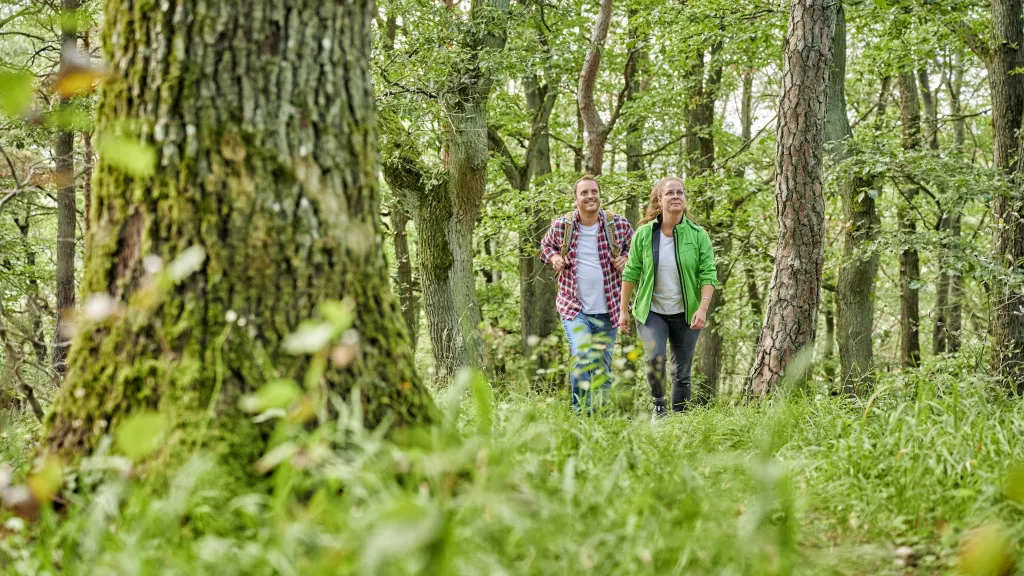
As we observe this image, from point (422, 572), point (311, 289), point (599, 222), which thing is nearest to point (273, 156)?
point (311, 289)

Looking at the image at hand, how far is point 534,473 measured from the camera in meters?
2.24

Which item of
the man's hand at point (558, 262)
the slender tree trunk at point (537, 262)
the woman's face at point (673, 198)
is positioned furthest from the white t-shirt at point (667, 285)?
the slender tree trunk at point (537, 262)

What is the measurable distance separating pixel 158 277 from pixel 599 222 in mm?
4179

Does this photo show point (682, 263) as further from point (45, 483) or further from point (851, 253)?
point (851, 253)

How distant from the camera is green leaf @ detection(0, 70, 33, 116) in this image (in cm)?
135

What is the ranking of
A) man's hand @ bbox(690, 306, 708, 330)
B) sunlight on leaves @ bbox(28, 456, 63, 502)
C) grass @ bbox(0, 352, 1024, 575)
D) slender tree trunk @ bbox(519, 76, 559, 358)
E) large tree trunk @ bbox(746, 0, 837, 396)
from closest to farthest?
grass @ bbox(0, 352, 1024, 575)
sunlight on leaves @ bbox(28, 456, 63, 502)
large tree trunk @ bbox(746, 0, 837, 396)
man's hand @ bbox(690, 306, 708, 330)
slender tree trunk @ bbox(519, 76, 559, 358)

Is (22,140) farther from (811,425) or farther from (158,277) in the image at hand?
(811,425)

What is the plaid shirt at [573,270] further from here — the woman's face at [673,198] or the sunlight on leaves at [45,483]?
the sunlight on leaves at [45,483]

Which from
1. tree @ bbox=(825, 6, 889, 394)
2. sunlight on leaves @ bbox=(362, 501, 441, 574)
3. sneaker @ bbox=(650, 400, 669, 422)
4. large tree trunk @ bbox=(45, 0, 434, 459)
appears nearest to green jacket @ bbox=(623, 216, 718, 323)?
sneaker @ bbox=(650, 400, 669, 422)

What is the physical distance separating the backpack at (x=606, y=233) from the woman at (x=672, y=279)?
0.29 metres

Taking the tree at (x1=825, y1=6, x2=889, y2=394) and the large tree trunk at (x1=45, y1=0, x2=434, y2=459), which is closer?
the large tree trunk at (x1=45, y1=0, x2=434, y2=459)

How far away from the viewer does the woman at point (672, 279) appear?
554 centimetres

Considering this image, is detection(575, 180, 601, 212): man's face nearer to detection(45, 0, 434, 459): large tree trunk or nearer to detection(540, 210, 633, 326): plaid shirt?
detection(540, 210, 633, 326): plaid shirt

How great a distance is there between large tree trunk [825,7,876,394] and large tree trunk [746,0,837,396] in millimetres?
4655
